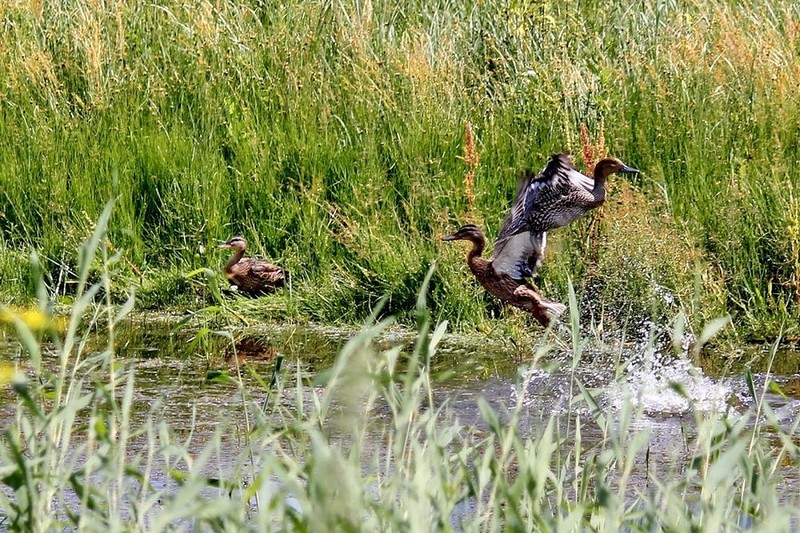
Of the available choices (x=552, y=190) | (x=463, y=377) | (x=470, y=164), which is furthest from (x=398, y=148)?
(x=463, y=377)

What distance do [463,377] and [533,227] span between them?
38.3 inches

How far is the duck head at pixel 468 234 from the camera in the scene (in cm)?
672

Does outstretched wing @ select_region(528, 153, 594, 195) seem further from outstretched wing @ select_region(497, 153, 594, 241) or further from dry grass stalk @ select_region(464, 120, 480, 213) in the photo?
dry grass stalk @ select_region(464, 120, 480, 213)

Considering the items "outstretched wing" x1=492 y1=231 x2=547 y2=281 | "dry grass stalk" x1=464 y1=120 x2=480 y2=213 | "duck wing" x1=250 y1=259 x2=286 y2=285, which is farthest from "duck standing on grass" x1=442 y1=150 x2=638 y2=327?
"duck wing" x1=250 y1=259 x2=286 y2=285

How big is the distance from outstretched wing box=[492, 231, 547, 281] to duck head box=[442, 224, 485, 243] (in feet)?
0.34

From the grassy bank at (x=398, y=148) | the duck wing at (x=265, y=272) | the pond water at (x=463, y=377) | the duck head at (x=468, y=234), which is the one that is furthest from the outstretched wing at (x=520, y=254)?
the duck wing at (x=265, y=272)

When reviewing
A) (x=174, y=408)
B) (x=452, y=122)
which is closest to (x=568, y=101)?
(x=452, y=122)

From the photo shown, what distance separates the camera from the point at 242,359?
6.32m

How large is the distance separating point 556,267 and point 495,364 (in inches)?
35.0

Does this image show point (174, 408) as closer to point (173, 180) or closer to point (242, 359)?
point (242, 359)

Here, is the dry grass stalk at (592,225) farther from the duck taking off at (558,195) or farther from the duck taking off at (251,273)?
the duck taking off at (251,273)

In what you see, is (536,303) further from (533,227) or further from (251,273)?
(251,273)

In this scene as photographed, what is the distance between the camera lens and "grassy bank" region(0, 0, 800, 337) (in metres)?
6.80

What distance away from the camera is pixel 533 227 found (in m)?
6.58
